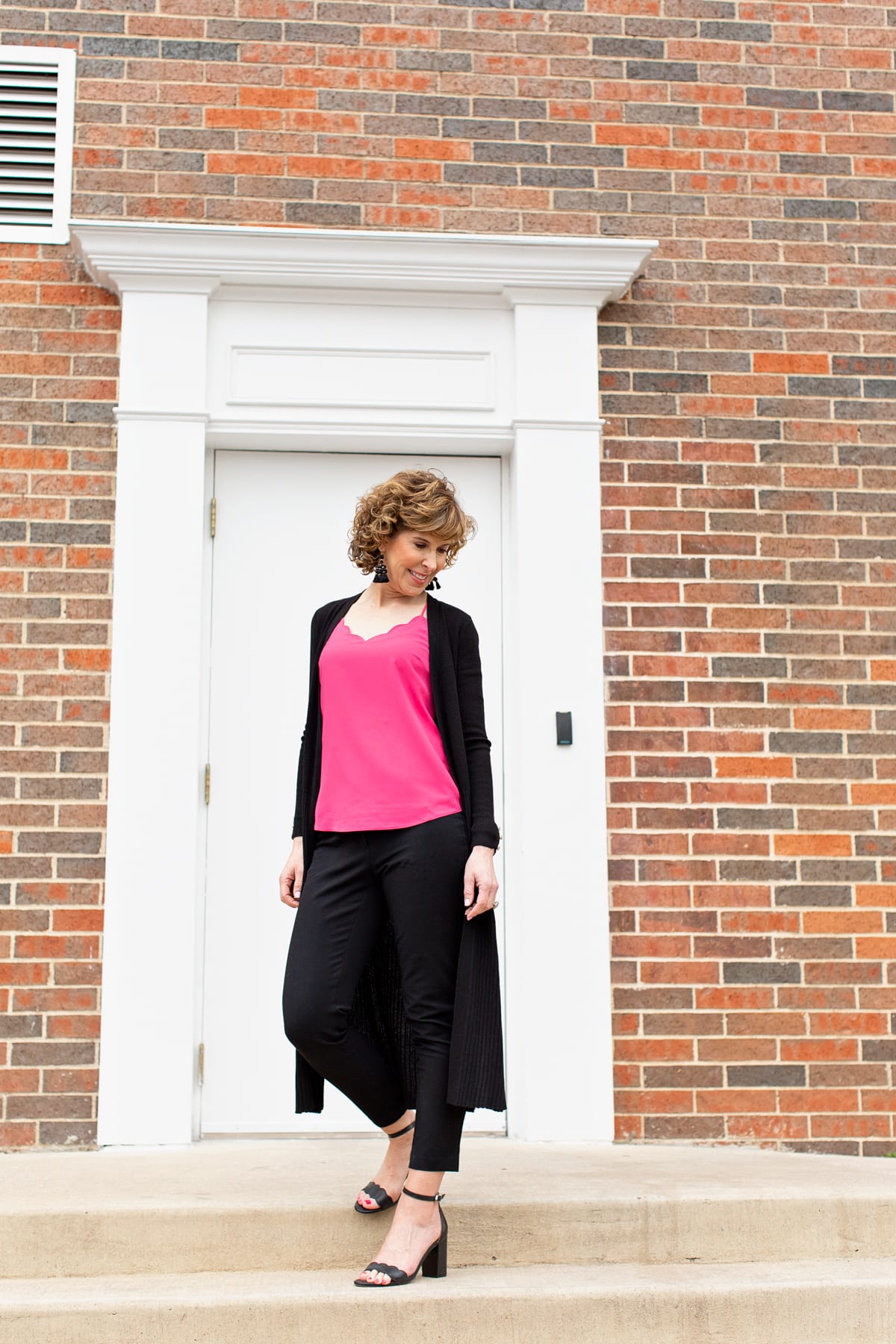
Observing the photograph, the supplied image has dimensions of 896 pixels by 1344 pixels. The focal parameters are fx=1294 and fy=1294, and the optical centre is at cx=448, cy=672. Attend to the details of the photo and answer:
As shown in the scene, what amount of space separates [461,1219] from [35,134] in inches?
143

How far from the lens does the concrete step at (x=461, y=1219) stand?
2.97m

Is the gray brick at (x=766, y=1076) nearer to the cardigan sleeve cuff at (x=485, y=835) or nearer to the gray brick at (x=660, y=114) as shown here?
the cardigan sleeve cuff at (x=485, y=835)

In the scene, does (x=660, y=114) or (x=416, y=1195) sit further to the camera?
(x=660, y=114)

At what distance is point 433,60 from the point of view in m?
4.42

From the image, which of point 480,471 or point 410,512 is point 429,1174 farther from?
point 480,471

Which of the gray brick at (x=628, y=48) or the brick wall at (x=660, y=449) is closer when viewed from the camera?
the brick wall at (x=660, y=449)

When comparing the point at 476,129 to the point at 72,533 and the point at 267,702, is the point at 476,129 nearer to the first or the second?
the point at 72,533

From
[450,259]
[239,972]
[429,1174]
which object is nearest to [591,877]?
[239,972]

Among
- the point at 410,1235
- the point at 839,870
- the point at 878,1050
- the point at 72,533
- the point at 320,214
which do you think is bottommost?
the point at 410,1235

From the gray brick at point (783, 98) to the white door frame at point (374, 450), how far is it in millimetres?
793

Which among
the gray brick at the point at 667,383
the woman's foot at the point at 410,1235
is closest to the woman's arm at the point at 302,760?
the woman's foot at the point at 410,1235

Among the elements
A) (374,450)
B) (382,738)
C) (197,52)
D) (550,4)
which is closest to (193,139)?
(197,52)

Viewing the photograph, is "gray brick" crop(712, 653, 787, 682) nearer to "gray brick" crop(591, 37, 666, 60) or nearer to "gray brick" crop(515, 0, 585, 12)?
"gray brick" crop(591, 37, 666, 60)

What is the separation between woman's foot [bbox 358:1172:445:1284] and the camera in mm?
2723
